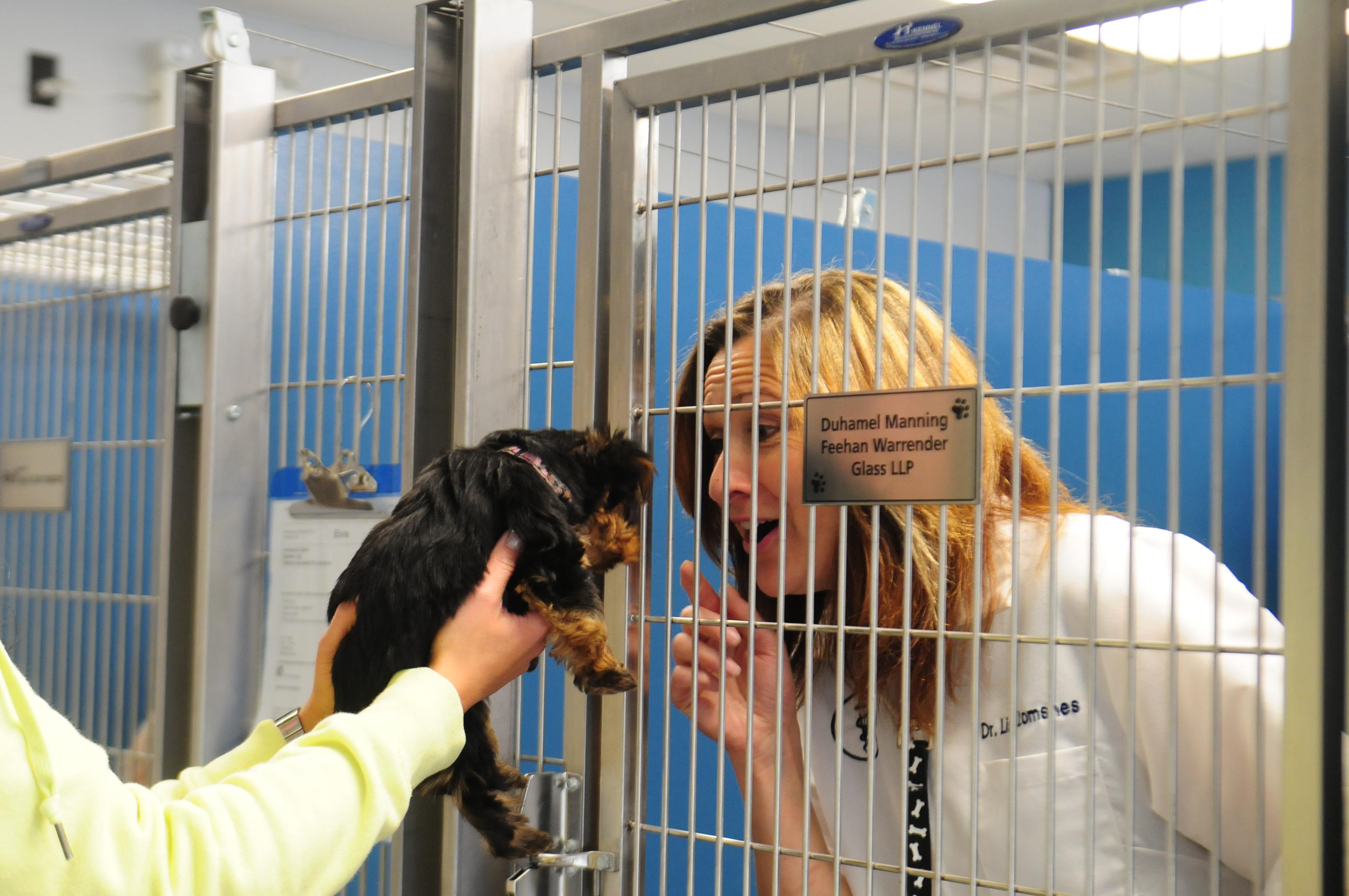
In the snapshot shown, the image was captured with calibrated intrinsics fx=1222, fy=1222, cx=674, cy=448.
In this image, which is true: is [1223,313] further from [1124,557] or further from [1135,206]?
[1124,557]

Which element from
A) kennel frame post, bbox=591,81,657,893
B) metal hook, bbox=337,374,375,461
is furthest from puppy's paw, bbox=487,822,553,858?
metal hook, bbox=337,374,375,461

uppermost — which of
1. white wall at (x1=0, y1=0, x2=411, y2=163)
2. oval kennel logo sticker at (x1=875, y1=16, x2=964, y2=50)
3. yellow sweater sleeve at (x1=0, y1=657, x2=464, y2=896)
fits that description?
white wall at (x1=0, y1=0, x2=411, y2=163)

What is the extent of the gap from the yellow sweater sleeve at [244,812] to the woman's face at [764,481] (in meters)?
0.39

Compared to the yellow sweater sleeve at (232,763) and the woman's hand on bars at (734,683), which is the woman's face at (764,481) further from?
the yellow sweater sleeve at (232,763)

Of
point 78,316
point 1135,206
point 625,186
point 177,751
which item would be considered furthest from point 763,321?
point 78,316

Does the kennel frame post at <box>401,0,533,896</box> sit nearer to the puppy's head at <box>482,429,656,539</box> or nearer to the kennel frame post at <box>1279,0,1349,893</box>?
the puppy's head at <box>482,429,656,539</box>

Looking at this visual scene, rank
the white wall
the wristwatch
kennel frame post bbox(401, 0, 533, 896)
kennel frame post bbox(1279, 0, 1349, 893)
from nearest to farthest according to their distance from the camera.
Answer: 1. kennel frame post bbox(1279, 0, 1349, 893)
2. the wristwatch
3. kennel frame post bbox(401, 0, 533, 896)
4. the white wall

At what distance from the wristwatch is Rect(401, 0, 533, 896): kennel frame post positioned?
0.67ft

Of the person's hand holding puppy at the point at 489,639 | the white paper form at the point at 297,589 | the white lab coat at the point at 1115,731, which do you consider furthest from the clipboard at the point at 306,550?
the white lab coat at the point at 1115,731

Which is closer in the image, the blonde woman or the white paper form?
the blonde woman

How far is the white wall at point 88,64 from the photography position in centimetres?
343

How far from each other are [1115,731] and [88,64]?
3583mm

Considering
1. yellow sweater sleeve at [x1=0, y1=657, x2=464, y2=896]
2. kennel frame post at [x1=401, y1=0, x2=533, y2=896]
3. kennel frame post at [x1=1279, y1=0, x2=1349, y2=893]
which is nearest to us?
yellow sweater sleeve at [x1=0, y1=657, x2=464, y2=896]

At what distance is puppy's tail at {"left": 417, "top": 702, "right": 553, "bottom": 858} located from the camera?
3.92 ft
